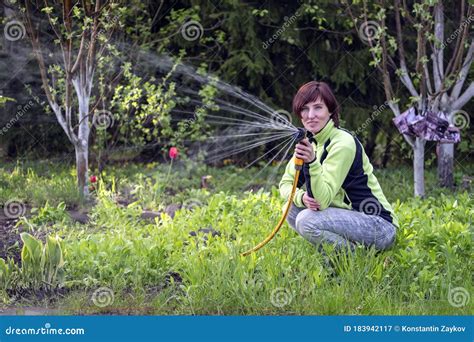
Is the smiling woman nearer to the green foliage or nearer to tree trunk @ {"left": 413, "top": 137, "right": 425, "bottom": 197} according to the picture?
the green foliage

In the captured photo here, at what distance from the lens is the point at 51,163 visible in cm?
1026

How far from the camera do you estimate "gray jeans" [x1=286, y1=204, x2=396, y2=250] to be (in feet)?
15.3

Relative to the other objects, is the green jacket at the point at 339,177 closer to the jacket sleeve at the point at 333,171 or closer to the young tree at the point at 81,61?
the jacket sleeve at the point at 333,171

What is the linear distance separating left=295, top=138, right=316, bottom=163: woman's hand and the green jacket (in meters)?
0.05

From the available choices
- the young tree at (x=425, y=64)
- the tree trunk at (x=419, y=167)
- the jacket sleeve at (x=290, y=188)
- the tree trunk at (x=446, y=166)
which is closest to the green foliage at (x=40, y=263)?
the jacket sleeve at (x=290, y=188)

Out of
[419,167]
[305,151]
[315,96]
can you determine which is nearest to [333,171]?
[305,151]

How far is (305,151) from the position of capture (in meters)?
4.30

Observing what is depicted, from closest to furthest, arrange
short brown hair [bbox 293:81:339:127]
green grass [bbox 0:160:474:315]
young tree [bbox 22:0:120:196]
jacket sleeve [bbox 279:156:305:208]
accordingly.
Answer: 1. green grass [bbox 0:160:474:315]
2. short brown hair [bbox 293:81:339:127]
3. jacket sleeve [bbox 279:156:305:208]
4. young tree [bbox 22:0:120:196]

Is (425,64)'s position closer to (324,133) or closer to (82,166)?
(324,133)

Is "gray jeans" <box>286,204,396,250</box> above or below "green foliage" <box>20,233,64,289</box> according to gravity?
above

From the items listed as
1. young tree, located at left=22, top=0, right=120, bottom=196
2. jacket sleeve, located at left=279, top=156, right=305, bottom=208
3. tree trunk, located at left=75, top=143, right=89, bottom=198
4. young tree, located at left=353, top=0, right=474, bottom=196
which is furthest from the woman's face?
tree trunk, located at left=75, top=143, right=89, bottom=198

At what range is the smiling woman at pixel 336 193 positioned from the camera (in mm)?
4578

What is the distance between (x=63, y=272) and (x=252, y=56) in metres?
5.82

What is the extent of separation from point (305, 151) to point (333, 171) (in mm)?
313
